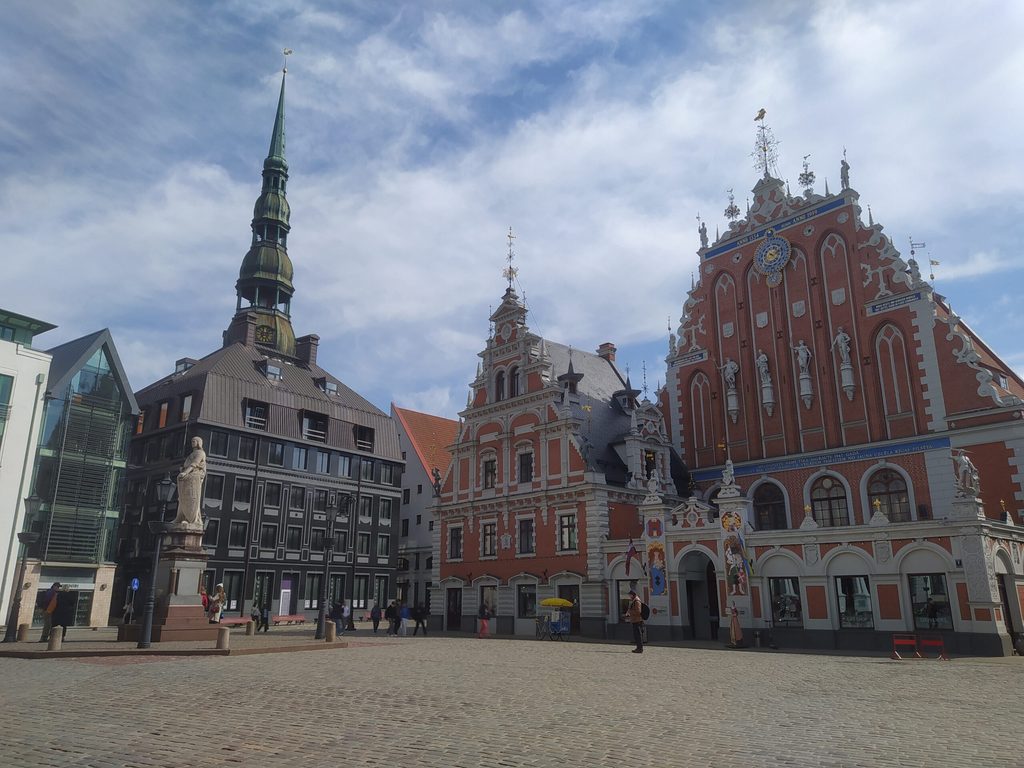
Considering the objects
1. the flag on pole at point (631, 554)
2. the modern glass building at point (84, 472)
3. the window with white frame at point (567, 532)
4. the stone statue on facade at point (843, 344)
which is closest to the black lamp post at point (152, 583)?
the window with white frame at point (567, 532)

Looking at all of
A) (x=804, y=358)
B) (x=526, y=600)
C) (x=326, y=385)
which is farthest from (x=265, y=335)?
(x=804, y=358)

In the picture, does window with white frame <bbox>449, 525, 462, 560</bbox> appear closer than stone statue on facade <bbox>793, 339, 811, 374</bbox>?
No

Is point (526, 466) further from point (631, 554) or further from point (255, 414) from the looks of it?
point (255, 414)

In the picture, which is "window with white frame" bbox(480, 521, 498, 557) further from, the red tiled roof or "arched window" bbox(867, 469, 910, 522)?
the red tiled roof

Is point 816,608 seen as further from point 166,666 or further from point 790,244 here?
point 166,666

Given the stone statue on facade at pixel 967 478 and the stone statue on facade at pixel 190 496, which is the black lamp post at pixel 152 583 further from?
the stone statue on facade at pixel 967 478

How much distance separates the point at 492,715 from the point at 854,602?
21.2m

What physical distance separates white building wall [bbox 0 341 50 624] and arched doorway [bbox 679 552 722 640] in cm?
3299

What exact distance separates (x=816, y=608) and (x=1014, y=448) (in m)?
9.80

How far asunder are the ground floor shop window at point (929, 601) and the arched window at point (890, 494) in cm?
521

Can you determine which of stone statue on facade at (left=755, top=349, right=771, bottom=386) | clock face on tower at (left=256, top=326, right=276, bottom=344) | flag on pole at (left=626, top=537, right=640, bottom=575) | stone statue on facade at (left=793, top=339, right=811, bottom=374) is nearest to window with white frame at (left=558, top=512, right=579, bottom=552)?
flag on pole at (left=626, top=537, right=640, bottom=575)

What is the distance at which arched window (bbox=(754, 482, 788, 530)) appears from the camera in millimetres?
35219

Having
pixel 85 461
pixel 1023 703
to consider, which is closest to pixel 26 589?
pixel 85 461

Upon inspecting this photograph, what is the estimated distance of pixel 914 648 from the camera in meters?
24.9
